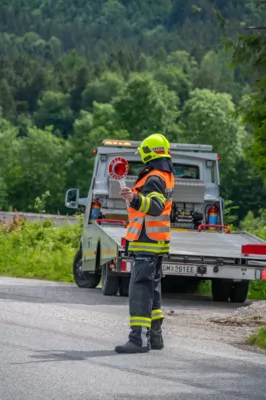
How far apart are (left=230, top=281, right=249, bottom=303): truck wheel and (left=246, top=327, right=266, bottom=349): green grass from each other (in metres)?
6.19

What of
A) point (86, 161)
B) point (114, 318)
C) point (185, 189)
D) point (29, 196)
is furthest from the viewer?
point (29, 196)

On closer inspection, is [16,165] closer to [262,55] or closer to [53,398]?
[262,55]

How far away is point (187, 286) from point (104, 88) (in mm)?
139241

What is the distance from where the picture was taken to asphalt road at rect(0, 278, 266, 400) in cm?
812

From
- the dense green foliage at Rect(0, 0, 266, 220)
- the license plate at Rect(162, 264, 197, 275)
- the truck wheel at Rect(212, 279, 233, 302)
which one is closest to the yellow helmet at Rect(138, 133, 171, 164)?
the license plate at Rect(162, 264, 197, 275)

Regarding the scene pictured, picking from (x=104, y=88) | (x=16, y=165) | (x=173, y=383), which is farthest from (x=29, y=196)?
(x=173, y=383)

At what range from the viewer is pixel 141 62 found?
193m

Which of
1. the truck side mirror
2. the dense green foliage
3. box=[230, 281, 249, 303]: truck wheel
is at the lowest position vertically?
box=[230, 281, 249, 303]: truck wheel

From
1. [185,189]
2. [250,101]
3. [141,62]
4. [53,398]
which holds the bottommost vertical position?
[53,398]

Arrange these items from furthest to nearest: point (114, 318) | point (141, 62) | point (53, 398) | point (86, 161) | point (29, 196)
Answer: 1. point (141, 62)
2. point (29, 196)
3. point (86, 161)
4. point (114, 318)
5. point (53, 398)

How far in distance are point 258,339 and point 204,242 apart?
6.63 m

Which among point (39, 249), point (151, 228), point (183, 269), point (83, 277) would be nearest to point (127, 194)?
point (151, 228)

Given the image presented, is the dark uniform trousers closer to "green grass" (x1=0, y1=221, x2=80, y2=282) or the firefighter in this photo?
the firefighter

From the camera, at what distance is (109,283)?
733 inches
